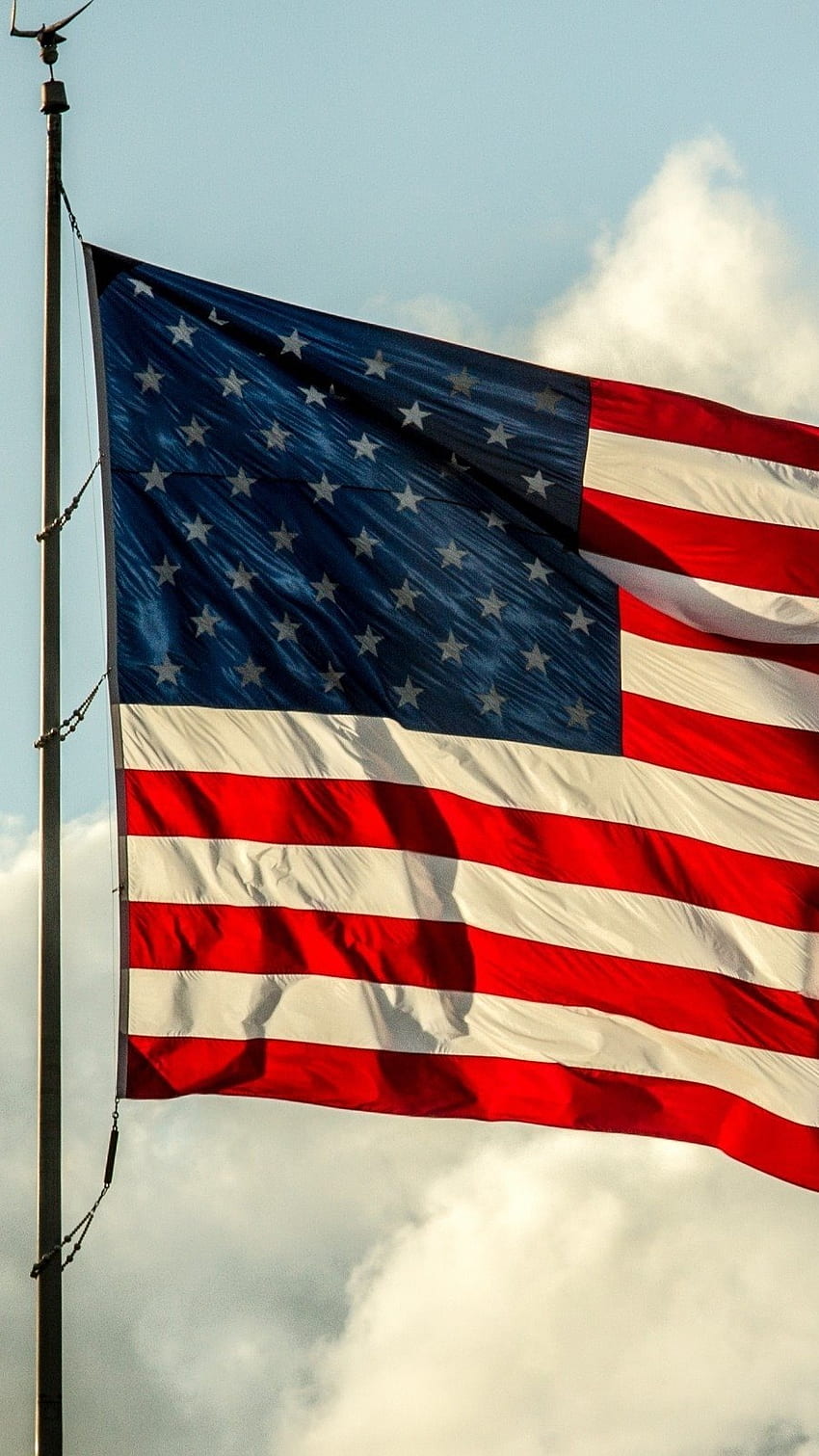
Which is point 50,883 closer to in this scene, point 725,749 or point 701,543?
point 725,749

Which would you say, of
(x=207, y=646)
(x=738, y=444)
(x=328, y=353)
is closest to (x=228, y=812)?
(x=207, y=646)

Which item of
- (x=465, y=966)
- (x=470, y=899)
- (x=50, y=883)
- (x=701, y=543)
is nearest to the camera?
(x=50, y=883)

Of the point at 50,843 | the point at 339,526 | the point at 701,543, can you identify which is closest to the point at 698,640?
the point at 701,543

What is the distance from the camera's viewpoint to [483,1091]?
18641 mm

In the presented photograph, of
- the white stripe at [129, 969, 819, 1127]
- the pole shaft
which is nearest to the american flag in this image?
the white stripe at [129, 969, 819, 1127]

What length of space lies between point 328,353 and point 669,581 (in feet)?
11.5

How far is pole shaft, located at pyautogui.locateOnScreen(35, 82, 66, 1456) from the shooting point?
16.8 m

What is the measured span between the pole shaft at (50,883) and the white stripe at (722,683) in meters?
4.88

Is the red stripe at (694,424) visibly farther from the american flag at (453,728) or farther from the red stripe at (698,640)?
the red stripe at (698,640)

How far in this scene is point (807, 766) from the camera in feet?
64.6

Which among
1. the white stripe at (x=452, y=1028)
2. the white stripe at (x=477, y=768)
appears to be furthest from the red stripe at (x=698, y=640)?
the white stripe at (x=452, y=1028)

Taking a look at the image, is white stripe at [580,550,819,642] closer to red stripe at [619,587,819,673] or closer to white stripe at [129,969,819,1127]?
red stripe at [619,587,819,673]

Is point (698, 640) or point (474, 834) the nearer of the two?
point (474, 834)

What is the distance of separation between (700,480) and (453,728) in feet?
10.6
